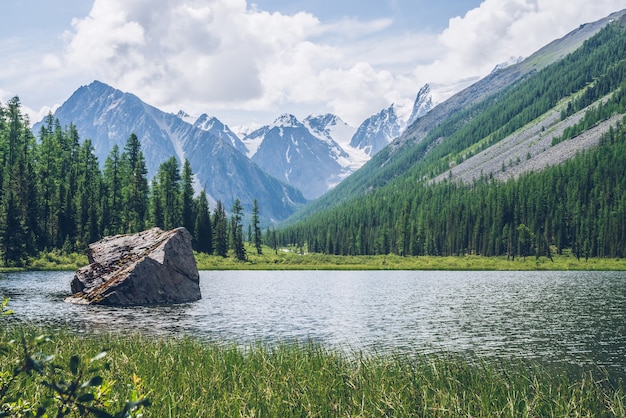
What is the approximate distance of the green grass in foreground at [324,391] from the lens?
11.7m

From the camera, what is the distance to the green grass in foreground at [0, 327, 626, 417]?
38.2 feet

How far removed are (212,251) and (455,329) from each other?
98806 mm

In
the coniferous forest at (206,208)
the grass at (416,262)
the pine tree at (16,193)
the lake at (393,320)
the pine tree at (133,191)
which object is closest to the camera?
the lake at (393,320)

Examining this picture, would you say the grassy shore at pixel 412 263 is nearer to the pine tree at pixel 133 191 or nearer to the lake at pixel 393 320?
the pine tree at pixel 133 191

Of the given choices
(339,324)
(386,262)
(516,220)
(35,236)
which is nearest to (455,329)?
(339,324)

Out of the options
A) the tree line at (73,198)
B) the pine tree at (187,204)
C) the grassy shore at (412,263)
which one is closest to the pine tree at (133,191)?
the tree line at (73,198)

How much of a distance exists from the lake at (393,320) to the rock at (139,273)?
2224mm

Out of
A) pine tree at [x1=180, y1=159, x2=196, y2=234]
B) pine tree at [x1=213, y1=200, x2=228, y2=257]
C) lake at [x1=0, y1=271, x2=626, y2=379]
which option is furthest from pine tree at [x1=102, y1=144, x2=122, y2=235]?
lake at [x1=0, y1=271, x2=626, y2=379]

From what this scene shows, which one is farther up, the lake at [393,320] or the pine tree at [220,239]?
the pine tree at [220,239]

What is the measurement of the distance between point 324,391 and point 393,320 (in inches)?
887

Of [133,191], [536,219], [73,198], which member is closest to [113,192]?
[133,191]

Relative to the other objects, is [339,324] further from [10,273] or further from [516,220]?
[516,220]

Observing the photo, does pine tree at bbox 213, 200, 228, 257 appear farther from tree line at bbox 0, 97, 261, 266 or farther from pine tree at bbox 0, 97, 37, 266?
pine tree at bbox 0, 97, 37, 266

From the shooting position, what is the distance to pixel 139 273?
43094mm
